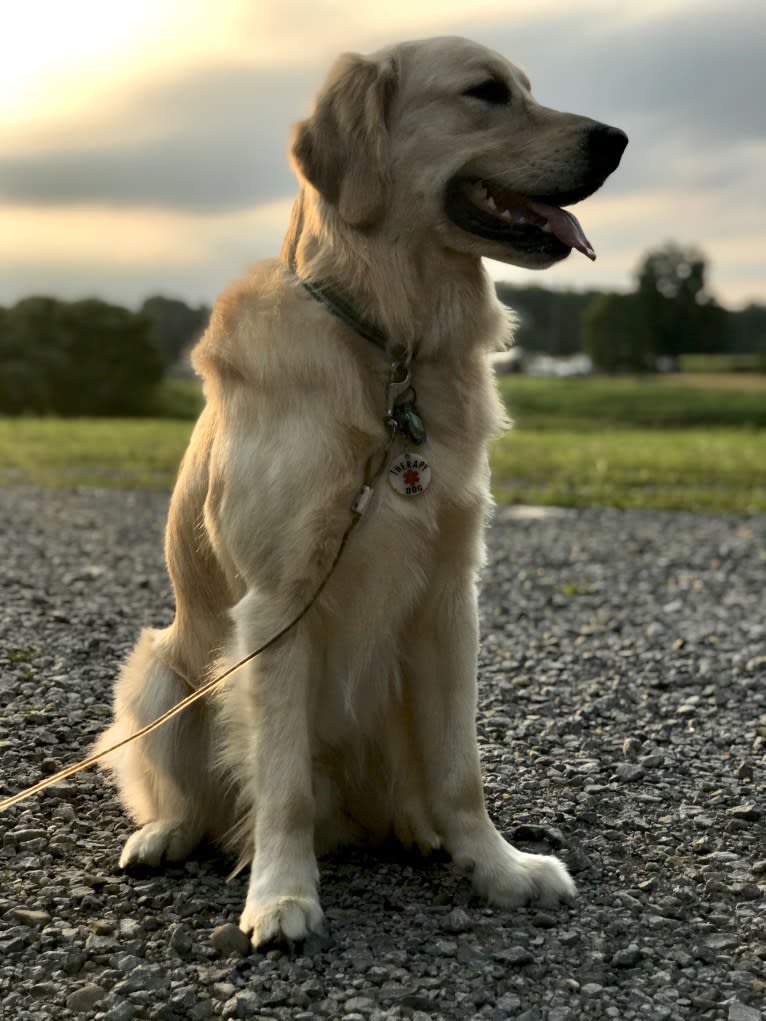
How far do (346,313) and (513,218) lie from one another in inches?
20.7

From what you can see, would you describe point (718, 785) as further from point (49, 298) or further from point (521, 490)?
point (49, 298)

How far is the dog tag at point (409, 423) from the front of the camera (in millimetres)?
3010

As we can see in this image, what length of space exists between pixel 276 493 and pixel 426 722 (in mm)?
811

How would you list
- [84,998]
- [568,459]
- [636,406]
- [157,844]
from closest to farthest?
[84,998] → [157,844] → [568,459] → [636,406]

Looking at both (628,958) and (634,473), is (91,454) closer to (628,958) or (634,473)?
(634,473)

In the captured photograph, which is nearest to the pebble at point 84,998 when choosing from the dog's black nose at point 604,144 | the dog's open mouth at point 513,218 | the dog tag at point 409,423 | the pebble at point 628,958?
the pebble at point 628,958

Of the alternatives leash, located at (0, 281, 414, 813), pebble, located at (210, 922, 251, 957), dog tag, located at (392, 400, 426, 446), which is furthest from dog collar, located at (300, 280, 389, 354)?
pebble, located at (210, 922, 251, 957)

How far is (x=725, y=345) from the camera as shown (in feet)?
244

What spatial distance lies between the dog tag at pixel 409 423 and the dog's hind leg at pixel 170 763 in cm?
98

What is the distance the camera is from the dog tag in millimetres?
3010

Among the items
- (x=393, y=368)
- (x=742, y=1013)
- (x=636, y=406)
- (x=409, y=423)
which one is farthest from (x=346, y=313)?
(x=636, y=406)

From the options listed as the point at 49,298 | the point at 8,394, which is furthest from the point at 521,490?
the point at 49,298

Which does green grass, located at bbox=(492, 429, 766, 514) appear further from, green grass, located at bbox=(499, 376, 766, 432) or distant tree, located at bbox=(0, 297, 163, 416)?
distant tree, located at bbox=(0, 297, 163, 416)

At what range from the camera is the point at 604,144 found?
10.2 feet
